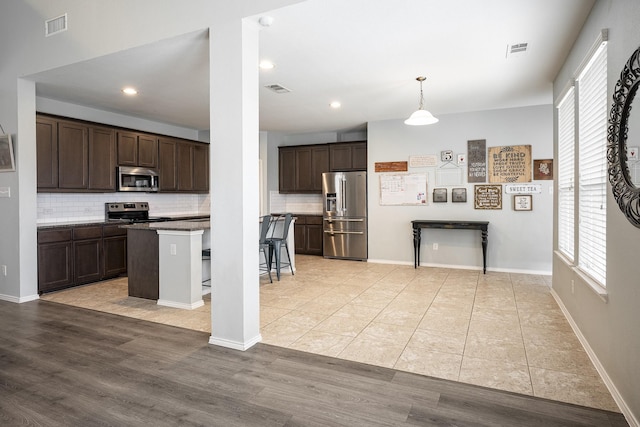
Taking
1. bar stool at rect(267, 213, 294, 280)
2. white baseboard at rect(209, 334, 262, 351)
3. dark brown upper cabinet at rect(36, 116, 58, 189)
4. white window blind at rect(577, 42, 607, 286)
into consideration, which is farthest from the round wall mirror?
dark brown upper cabinet at rect(36, 116, 58, 189)

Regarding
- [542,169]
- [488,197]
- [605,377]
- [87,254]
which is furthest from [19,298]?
[542,169]

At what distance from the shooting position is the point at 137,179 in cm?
611

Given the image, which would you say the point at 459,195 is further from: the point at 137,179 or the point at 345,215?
the point at 137,179

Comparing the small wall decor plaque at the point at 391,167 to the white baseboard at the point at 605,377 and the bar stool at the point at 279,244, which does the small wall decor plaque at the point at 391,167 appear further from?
the white baseboard at the point at 605,377

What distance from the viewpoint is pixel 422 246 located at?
651cm

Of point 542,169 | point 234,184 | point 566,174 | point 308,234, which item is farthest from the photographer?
point 308,234

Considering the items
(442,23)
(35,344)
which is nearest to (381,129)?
(442,23)

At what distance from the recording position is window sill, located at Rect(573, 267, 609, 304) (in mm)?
2436

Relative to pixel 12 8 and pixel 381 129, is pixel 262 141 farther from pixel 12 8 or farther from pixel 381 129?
pixel 12 8

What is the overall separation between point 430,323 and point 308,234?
179 inches

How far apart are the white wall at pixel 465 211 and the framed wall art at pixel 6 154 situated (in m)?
5.13

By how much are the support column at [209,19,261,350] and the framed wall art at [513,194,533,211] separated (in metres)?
4.58

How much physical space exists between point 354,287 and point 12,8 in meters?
5.17

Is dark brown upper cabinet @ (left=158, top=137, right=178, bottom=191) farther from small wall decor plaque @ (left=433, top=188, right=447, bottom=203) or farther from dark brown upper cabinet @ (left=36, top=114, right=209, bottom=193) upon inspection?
small wall decor plaque @ (left=433, top=188, right=447, bottom=203)
